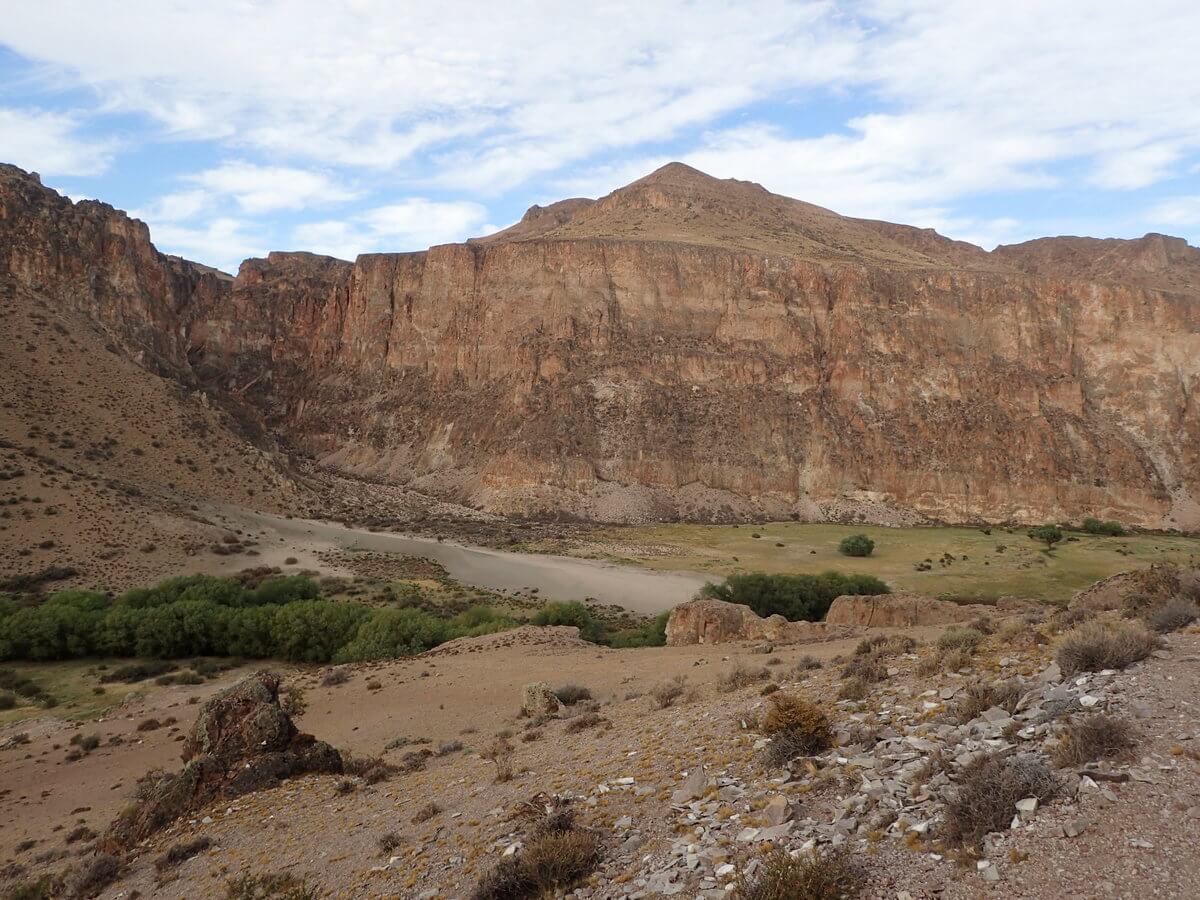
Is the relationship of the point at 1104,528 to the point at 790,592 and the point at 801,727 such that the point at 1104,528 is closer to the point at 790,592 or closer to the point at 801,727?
the point at 790,592

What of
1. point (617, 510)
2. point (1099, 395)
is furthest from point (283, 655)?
point (1099, 395)

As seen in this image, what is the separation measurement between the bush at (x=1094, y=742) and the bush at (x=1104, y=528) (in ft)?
241

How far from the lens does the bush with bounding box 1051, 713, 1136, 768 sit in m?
5.66

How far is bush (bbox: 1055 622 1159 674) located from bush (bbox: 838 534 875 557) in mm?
51870

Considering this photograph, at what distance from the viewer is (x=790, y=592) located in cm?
3653

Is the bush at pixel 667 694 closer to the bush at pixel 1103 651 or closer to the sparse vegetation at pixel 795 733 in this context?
the sparse vegetation at pixel 795 733

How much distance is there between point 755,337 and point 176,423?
58.0 metres

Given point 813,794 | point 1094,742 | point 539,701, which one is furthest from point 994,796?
point 539,701

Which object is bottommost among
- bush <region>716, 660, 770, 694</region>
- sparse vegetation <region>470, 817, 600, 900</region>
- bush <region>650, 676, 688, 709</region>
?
bush <region>650, 676, 688, 709</region>

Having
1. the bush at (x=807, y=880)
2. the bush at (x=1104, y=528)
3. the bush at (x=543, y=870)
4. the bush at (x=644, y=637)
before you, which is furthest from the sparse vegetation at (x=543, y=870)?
the bush at (x=1104, y=528)

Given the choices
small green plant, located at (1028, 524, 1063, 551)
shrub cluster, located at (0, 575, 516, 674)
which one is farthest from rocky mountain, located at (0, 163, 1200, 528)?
shrub cluster, located at (0, 575, 516, 674)

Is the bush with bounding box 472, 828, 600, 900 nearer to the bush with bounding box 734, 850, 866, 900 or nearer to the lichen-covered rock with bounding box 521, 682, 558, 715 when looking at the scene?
the bush with bounding box 734, 850, 866, 900

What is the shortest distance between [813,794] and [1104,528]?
76.1 metres

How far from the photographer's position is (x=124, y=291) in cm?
8306
